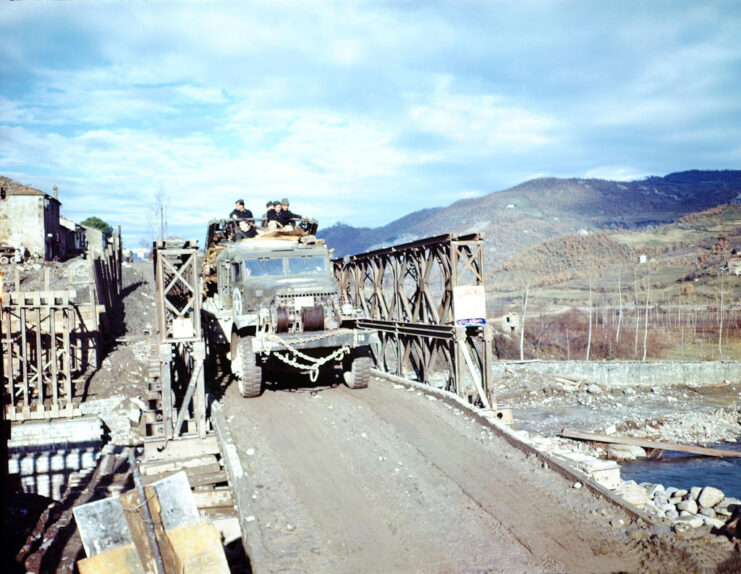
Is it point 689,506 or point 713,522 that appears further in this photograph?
point 689,506

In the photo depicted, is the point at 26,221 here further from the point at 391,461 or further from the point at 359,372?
the point at 391,461

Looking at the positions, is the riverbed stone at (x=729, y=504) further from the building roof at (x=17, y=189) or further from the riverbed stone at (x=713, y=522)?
the building roof at (x=17, y=189)

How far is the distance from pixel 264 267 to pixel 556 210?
144614 millimetres

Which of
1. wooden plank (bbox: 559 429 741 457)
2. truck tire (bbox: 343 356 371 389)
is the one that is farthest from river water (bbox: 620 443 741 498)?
truck tire (bbox: 343 356 371 389)

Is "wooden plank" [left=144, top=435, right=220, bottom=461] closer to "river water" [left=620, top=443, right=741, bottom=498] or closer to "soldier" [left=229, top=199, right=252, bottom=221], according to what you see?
"soldier" [left=229, top=199, right=252, bottom=221]

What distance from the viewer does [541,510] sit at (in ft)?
24.7

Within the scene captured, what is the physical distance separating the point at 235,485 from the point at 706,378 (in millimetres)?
32450

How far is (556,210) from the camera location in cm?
14862

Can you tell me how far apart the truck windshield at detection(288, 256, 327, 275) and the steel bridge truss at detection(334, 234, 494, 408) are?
169 cm

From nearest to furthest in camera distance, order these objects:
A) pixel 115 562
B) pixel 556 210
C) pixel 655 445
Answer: pixel 115 562, pixel 655 445, pixel 556 210

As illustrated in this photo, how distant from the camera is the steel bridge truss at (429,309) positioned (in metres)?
12.6

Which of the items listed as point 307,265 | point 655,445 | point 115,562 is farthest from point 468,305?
point 655,445

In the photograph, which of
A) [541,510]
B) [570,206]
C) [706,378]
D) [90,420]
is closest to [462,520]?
[541,510]

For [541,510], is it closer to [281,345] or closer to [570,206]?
[281,345]
